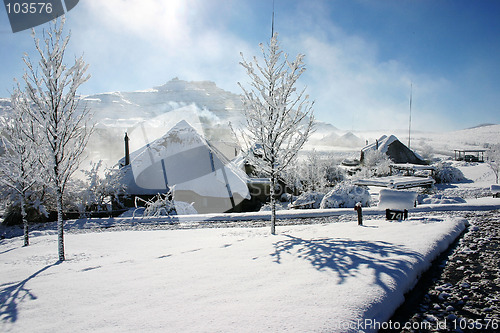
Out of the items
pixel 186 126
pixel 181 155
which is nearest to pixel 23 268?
pixel 181 155

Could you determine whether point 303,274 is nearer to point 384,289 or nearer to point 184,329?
point 384,289

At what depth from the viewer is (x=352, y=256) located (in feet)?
17.3

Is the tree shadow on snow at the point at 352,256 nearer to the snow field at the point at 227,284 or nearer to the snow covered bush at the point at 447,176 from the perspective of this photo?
the snow field at the point at 227,284

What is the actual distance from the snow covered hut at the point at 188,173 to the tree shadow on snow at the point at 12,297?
42.9 feet

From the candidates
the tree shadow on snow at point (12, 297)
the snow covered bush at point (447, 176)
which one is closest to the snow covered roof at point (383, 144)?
the snow covered bush at point (447, 176)

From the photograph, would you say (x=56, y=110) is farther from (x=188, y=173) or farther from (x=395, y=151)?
(x=395, y=151)

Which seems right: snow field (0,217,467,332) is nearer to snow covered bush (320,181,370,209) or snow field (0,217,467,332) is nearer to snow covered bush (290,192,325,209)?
snow covered bush (320,181,370,209)

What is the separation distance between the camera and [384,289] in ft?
12.5

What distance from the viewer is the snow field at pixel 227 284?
3.19 metres

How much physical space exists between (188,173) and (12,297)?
15.2 meters

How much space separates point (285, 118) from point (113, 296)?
6914 millimetres

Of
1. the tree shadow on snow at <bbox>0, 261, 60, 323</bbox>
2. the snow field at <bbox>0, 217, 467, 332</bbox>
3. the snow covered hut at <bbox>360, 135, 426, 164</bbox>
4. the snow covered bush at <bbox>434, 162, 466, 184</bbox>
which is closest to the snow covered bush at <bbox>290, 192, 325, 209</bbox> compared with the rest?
the snow field at <bbox>0, 217, 467, 332</bbox>

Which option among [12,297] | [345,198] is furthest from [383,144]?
[12,297]

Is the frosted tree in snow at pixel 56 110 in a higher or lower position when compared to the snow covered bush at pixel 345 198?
higher
